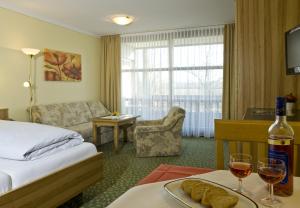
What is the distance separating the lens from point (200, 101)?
5836mm

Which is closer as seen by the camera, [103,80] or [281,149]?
[281,149]

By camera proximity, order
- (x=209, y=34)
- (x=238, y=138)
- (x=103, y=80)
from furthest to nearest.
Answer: (x=103, y=80), (x=209, y=34), (x=238, y=138)

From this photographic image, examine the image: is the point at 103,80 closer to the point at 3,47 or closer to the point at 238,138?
the point at 3,47

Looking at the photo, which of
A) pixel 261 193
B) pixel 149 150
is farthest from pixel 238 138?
pixel 149 150

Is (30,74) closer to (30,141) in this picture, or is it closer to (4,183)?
(30,141)

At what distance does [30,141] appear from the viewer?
2096mm

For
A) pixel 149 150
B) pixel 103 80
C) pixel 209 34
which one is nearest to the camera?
pixel 149 150

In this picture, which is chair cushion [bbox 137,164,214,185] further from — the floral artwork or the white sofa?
the floral artwork

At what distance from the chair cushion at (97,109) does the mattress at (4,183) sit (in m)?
3.94

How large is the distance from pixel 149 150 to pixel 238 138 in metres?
3.16

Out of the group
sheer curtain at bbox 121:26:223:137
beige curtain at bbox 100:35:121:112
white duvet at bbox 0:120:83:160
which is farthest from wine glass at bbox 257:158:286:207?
beige curtain at bbox 100:35:121:112

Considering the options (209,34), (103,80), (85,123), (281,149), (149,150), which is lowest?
(149,150)

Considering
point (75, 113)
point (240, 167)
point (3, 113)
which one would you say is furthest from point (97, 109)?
point (240, 167)

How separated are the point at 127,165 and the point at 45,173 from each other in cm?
196
